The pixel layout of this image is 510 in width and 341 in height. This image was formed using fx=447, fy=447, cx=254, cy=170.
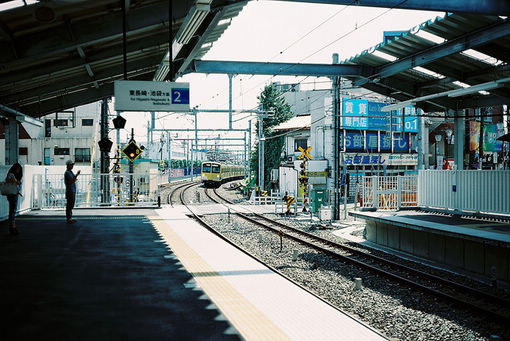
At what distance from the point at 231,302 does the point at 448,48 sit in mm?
8553

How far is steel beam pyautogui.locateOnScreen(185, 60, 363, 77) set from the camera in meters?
13.2

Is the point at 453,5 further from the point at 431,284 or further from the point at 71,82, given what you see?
the point at 71,82

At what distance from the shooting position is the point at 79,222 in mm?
13445

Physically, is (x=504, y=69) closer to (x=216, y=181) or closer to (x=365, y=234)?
(x=365, y=234)

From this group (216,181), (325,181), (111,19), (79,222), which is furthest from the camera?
(216,181)

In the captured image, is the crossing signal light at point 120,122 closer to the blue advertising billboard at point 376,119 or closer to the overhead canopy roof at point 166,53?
the overhead canopy roof at point 166,53

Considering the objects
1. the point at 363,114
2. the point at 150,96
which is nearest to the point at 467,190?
the point at 150,96

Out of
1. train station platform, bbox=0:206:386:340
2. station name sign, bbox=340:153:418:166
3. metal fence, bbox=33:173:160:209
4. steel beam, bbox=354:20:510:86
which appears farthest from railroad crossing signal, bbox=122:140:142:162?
station name sign, bbox=340:153:418:166

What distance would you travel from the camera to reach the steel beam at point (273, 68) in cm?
1324

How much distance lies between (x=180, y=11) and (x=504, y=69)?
842 centimetres

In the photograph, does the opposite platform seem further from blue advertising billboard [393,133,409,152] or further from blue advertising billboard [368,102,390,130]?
blue advertising billboard [393,133,409,152]

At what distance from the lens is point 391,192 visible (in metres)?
16.6

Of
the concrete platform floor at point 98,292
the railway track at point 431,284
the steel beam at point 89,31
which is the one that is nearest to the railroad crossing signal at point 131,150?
the concrete platform floor at point 98,292

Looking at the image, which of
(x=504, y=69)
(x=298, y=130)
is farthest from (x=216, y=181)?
(x=504, y=69)
